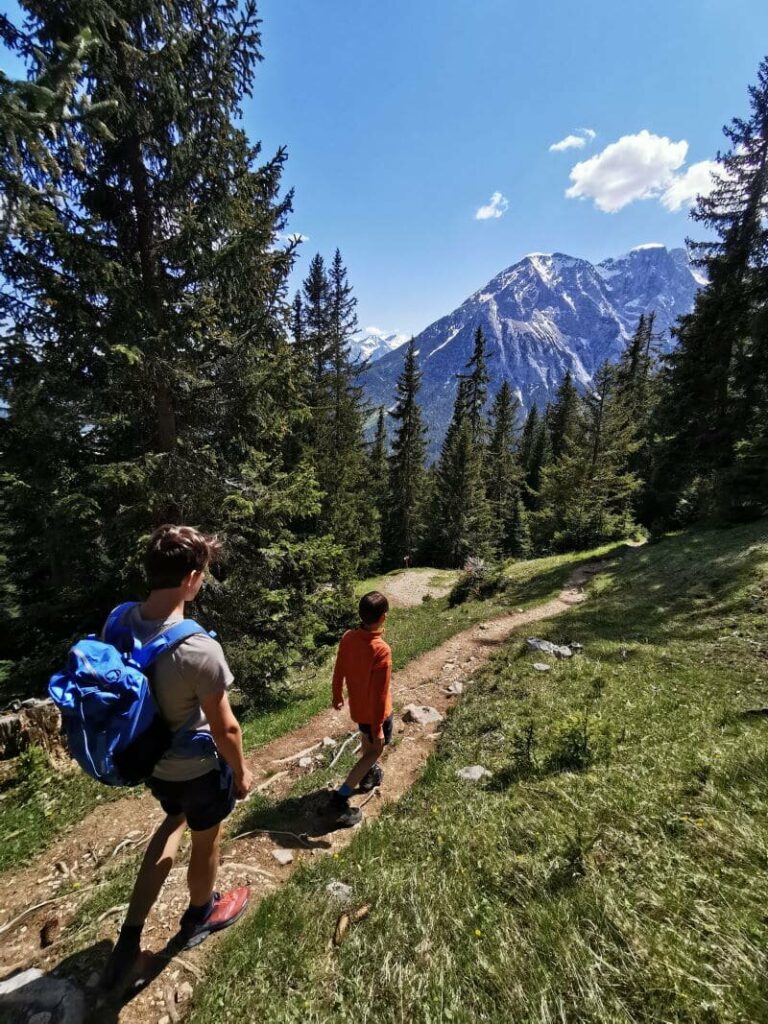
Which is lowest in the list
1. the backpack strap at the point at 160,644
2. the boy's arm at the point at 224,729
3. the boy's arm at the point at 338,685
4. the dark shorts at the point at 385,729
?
the dark shorts at the point at 385,729

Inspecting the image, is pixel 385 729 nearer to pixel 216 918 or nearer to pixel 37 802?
pixel 216 918

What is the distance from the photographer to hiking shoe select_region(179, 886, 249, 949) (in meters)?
3.31

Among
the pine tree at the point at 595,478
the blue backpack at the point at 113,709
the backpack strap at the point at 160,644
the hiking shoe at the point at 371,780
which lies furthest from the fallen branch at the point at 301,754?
the pine tree at the point at 595,478

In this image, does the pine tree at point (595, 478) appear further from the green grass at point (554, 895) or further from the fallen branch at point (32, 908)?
the fallen branch at point (32, 908)

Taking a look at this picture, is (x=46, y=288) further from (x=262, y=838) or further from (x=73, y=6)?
(x=262, y=838)

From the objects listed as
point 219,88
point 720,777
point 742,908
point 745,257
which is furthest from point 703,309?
point 742,908

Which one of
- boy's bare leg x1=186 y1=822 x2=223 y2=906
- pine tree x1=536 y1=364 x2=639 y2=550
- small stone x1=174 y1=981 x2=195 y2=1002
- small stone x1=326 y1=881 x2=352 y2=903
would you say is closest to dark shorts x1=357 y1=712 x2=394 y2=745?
small stone x1=326 y1=881 x2=352 y2=903

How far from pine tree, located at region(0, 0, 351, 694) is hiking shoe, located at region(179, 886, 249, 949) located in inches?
224

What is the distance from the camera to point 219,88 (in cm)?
794

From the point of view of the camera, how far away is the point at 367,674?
5.01 meters

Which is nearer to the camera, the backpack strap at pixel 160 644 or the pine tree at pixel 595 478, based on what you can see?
the backpack strap at pixel 160 644

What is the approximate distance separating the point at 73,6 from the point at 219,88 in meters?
2.46

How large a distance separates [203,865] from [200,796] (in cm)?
77

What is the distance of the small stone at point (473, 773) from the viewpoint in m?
5.43
